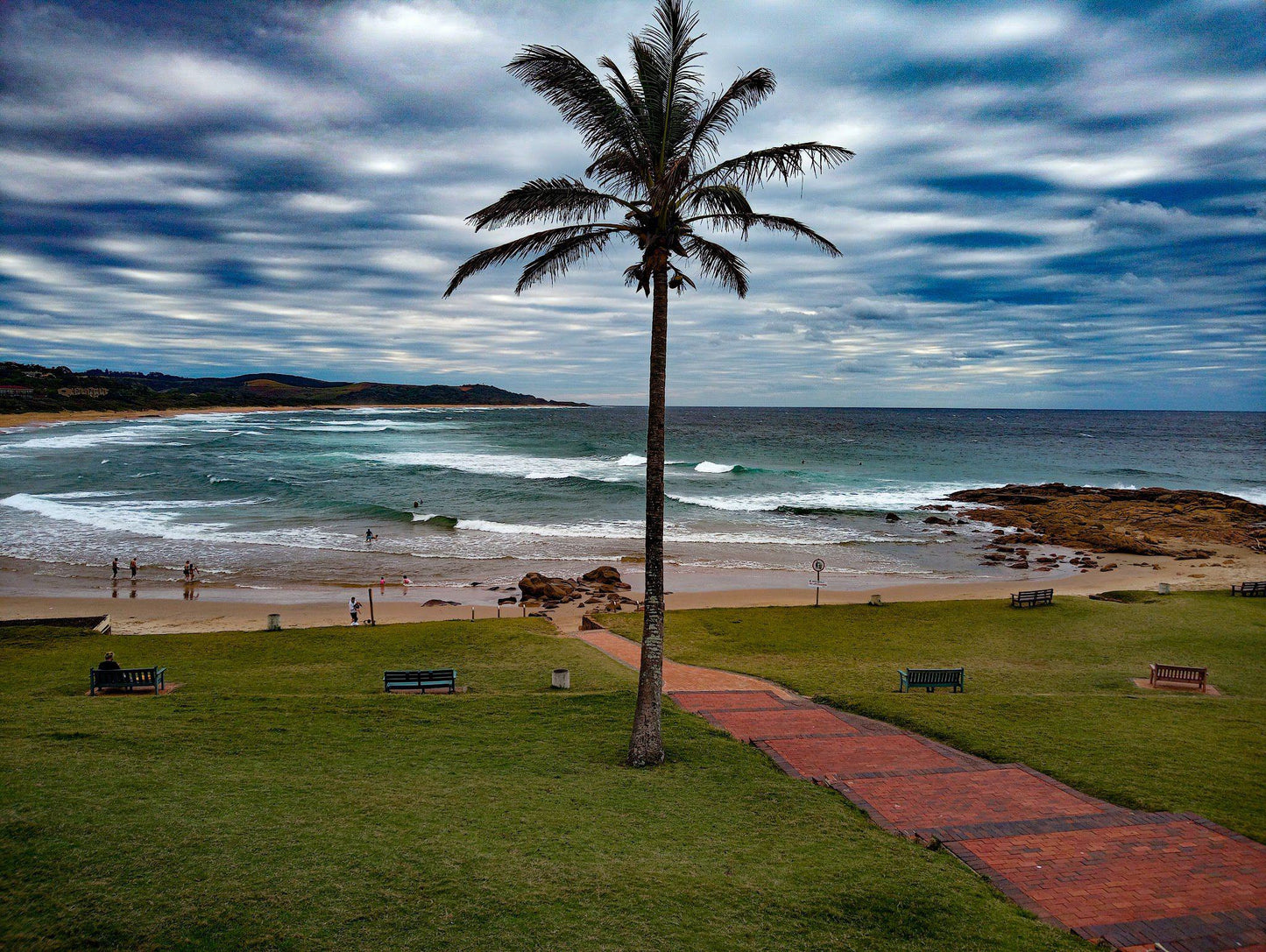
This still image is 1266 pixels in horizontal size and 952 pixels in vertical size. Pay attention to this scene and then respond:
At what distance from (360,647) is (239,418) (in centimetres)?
15981

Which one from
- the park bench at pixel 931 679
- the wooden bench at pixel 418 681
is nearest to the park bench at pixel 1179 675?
the park bench at pixel 931 679

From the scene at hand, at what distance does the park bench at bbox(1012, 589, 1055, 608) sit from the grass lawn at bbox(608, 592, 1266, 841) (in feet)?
1.29

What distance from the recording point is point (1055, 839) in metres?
7.81

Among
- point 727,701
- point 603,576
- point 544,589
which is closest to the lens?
point 727,701

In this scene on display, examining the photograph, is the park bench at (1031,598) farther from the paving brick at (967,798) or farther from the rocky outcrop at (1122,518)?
the paving brick at (967,798)

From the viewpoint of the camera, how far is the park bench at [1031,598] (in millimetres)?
23391

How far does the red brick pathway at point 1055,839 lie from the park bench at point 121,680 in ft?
36.4

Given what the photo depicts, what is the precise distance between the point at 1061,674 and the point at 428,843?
16.1 meters

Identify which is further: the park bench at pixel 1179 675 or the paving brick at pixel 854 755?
the park bench at pixel 1179 675

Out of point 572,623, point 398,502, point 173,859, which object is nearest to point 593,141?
point 173,859

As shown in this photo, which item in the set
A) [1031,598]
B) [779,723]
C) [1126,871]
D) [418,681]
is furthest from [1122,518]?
[418,681]

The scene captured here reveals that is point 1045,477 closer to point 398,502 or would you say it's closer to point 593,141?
point 398,502

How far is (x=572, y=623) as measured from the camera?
76.1ft

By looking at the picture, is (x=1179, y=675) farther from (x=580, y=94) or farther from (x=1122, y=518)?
(x=1122, y=518)
